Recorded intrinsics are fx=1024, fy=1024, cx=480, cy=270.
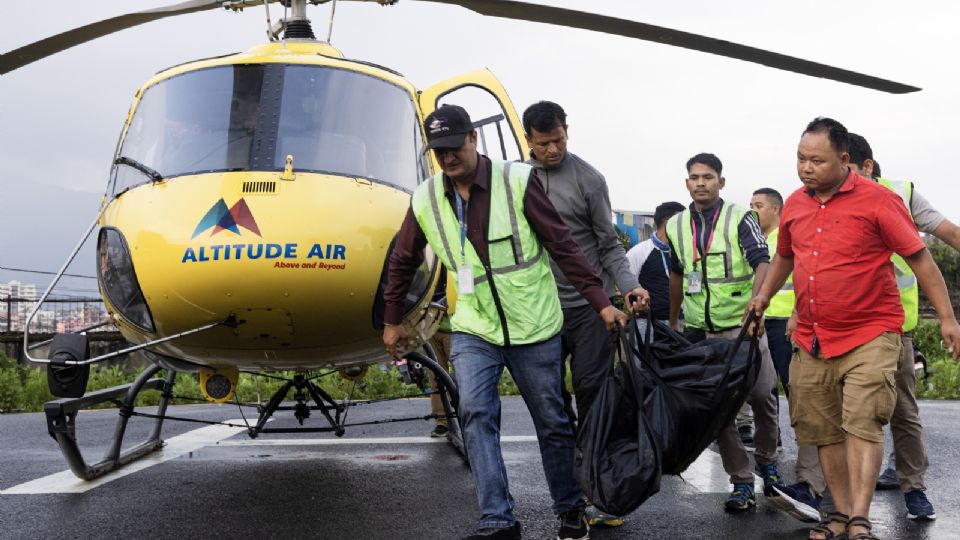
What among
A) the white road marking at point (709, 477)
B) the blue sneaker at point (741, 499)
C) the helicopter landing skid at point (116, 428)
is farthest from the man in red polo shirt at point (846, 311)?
the helicopter landing skid at point (116, 428)

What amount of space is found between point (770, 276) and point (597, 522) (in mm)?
1483

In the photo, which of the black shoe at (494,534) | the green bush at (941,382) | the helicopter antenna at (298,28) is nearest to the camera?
the black shoe at (494,534)

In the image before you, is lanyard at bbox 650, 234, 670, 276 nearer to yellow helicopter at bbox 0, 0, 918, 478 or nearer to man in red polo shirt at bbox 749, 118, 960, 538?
yellow helicopter at bbox 0, 0, 918, 478

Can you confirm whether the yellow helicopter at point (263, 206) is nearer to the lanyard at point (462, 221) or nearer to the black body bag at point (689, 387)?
the lanyard at point (462, 221)

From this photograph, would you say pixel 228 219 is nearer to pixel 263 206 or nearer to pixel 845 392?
pixel 263 206

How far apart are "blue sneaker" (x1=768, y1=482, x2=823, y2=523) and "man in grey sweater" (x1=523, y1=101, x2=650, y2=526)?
0.79 meters

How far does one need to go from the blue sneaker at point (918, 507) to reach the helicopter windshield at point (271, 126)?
10.8 feet

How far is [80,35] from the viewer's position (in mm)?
7035

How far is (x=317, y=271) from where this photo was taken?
5180mm

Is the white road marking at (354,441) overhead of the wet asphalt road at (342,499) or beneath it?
beneath

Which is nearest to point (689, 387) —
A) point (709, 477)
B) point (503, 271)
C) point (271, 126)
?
point (503, 271)

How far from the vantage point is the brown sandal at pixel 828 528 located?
446 centimetres

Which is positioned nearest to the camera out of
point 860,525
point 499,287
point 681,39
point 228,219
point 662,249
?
point 860,525

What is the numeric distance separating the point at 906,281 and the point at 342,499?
3377mm
